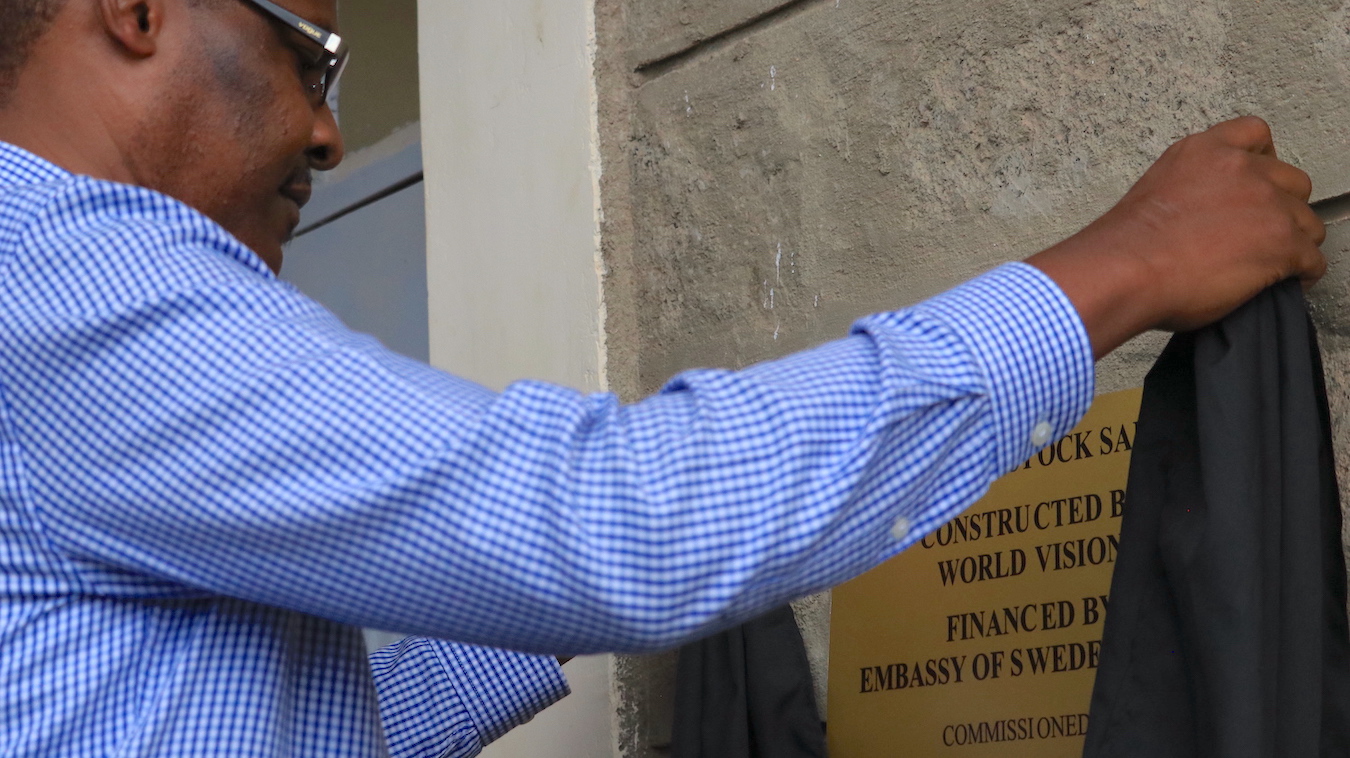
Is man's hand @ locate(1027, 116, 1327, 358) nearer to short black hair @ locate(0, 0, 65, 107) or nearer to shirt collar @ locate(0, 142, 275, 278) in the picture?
shirt collar @ locate(0, 142, 275, 278)

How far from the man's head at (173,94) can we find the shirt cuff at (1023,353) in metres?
0.63

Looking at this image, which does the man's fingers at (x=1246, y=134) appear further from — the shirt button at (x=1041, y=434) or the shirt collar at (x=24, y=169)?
the shirt collar at (x=24, y=169)

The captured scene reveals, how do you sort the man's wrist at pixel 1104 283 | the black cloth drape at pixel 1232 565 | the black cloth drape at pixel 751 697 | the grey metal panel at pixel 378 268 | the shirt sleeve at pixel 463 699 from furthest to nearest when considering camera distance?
1. the grey metal panel at pixel 378 268
2. the black cloth drape at pixel 751 697
3. the shirt sleeve at pixel 463 699
4. the black cloth drape at pixel 1232 565
5. the man's wrist at pixel 1104 283

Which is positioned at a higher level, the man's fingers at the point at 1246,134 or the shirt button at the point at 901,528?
the man's fingers at the point at 1246,134

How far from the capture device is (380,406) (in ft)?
2.80

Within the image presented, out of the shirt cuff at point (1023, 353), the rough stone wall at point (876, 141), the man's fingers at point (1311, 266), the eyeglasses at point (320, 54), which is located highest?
the rough stone wall at point (876, 141)

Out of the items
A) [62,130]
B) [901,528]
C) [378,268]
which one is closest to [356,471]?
[901,528]

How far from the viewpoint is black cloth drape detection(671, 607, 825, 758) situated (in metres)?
1.68

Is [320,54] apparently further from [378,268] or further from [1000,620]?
[378,268]

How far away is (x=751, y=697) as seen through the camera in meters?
1.71

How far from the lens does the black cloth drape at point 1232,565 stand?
1.06 meters

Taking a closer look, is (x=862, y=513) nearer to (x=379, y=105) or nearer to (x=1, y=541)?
(x=1, y=541)

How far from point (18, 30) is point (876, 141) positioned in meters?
1.02

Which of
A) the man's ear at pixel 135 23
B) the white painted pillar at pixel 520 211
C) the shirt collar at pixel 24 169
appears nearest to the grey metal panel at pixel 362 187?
the white painted pillar at pixel 520 211
